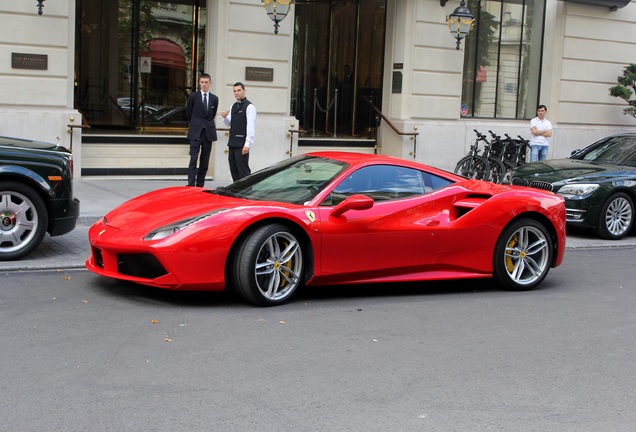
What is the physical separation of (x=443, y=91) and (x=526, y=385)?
14398 millimetres

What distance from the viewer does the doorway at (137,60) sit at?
18891 millimetres

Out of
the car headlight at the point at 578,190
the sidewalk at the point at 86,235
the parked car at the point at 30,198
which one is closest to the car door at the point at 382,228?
the sidewalk at the point at 86,235

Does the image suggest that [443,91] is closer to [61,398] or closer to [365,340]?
[365,340]

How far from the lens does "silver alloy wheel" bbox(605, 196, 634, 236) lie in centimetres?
1273

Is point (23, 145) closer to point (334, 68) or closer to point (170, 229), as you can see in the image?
point (170, 229)

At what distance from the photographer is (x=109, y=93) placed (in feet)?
62.4

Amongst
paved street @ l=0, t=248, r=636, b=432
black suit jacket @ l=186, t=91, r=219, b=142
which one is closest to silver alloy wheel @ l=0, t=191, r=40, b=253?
paved street @ l=0, t=248, r=636, b=432

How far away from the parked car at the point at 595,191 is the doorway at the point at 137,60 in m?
8.57

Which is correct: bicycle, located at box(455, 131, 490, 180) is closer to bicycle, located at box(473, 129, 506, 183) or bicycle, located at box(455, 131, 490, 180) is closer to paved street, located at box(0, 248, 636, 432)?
bicycle, located at box(473, 129, 506, 183)

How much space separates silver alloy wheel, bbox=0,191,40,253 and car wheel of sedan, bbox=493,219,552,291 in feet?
15.1

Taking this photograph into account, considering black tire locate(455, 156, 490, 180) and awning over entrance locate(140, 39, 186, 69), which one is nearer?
black tire locate(455, 156, 490, 180)

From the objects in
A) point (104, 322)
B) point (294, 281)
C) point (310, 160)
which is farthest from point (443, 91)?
point (104, 322)

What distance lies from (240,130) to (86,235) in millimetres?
3343

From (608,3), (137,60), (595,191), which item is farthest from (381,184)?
(608,3)
